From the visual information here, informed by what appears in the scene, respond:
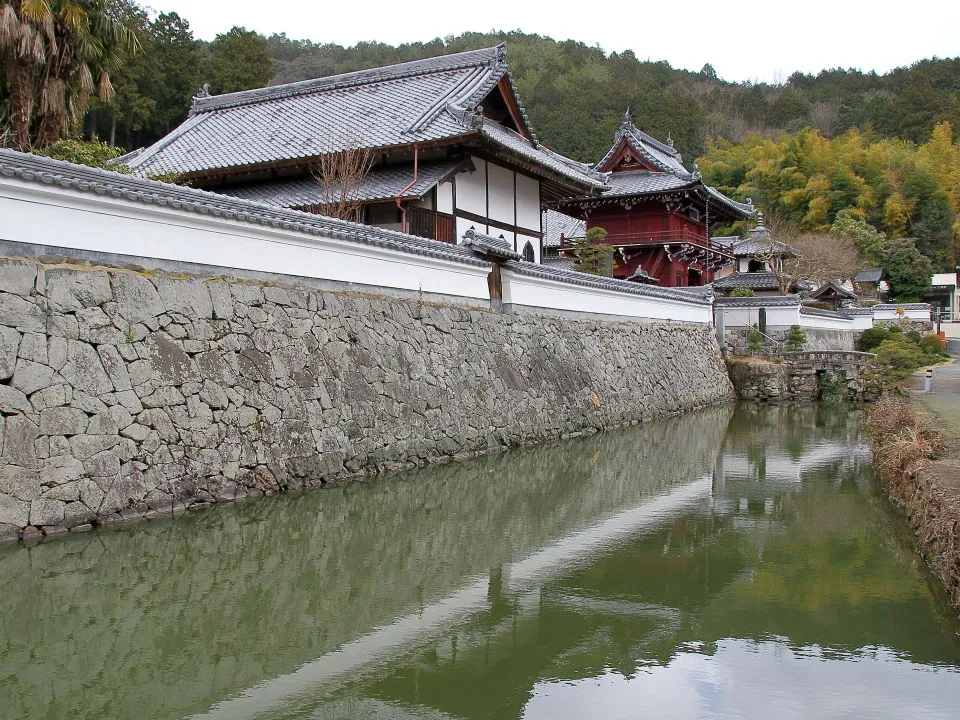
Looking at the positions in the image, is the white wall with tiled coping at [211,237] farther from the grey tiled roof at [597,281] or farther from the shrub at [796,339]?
the shrub at [796,339]

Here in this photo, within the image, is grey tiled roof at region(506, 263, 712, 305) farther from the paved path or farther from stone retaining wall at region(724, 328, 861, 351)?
the paved path

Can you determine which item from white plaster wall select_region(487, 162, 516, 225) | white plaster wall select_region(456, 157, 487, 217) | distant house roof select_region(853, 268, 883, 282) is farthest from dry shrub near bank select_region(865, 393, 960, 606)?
distant house roof select_region(853, 268, 883, 282)

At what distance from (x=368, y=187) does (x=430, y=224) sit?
1.61 metres

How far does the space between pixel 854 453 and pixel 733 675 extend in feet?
35.7

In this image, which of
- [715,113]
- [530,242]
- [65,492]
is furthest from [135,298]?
[715,113]

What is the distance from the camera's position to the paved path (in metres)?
11.9

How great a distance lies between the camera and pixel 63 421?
7.52 metres

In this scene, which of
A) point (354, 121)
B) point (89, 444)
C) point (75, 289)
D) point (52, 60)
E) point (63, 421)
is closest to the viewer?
point (63, 421)

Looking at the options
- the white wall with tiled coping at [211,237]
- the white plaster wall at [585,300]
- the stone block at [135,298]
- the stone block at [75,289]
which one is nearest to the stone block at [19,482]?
the stone block at [75,289]

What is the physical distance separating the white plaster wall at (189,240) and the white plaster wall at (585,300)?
2.55 metres

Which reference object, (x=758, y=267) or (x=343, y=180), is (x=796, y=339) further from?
(x=343, y=180)

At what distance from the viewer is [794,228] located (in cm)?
5403

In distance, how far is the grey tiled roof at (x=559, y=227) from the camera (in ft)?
115

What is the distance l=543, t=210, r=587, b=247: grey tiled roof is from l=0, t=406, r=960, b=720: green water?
25456 mm
